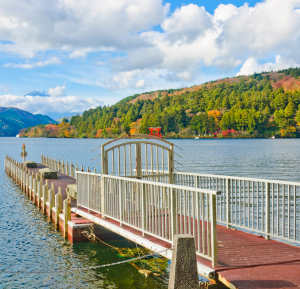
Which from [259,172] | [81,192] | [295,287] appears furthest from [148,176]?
[259,172]

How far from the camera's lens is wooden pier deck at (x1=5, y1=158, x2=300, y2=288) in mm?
5152

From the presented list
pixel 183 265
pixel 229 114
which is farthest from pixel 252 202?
pixel 229 114

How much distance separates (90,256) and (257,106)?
515 ft

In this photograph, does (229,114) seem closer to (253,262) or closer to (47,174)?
(47,174)

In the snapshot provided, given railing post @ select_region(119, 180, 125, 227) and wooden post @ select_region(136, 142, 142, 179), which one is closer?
railing post @ select_region(119, 180, 125, 227)

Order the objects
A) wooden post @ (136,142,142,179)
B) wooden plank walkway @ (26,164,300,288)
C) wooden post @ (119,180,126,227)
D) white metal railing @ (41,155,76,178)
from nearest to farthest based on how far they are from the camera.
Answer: wooden plank walkway @ (26,164,300,288), wooden post @ (119,180,126,227), wooden post @ (136,142,142,179), white metal railing @ (41,155,76,178)

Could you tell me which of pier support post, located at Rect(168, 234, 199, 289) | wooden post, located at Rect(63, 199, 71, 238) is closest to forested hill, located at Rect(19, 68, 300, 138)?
wooden post, located at Rect(63, 199, 71, 238)

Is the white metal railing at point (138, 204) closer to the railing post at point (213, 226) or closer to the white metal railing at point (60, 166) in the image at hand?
the railing post at point (213, 226)

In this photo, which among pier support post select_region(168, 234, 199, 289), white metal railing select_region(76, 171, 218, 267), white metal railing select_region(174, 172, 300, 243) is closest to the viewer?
pier support post select_region(168, 234, 199, 289)

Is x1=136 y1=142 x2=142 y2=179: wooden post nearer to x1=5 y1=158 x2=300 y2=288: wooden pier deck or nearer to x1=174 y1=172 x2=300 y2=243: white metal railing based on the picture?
x1=174 y1=172 x2=300 y2=243: white metal railing

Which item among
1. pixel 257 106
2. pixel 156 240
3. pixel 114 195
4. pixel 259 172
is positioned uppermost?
pixel 257 106

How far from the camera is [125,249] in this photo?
1122cm

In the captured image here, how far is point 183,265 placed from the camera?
486 centimetres

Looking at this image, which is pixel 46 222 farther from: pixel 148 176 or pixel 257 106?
pixel 257 106
